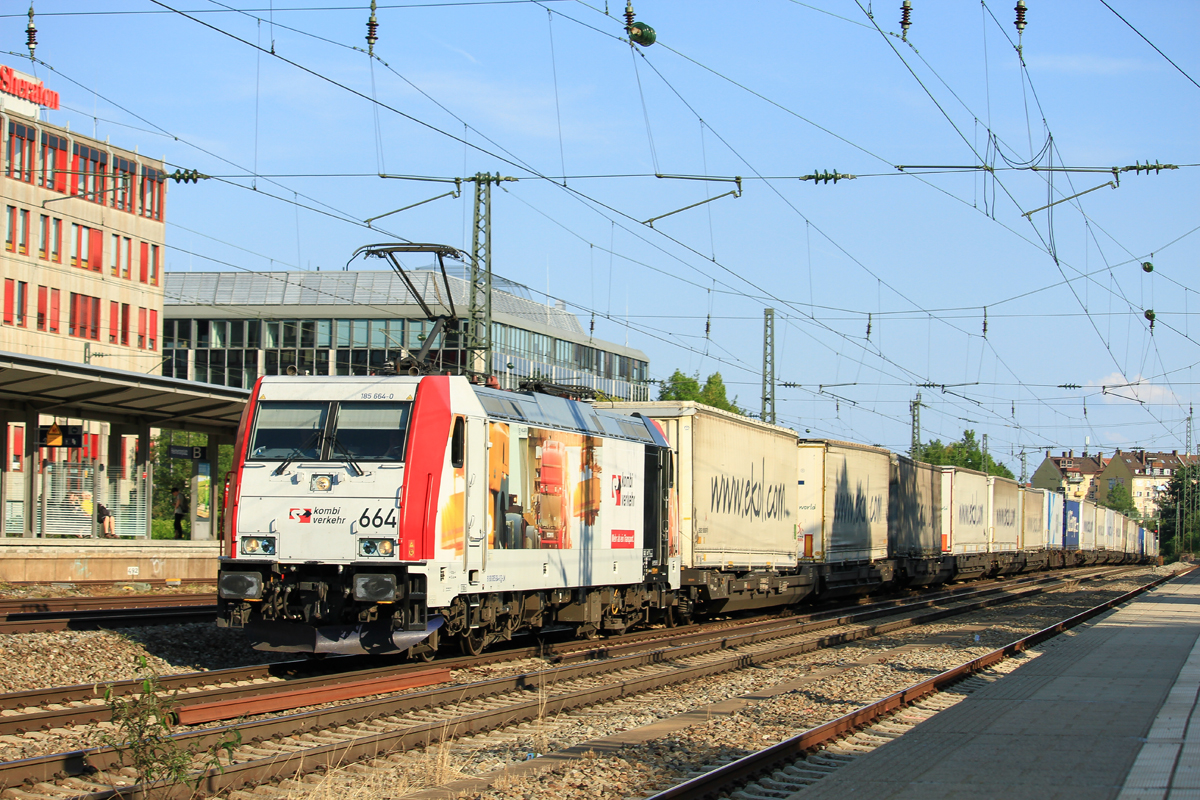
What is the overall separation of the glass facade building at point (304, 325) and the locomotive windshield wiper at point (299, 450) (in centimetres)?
5212

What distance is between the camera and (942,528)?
37.9 meters

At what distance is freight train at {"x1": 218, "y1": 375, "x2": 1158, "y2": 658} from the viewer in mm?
12711

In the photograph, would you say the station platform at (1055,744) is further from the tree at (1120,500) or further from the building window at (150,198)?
the tree at (1120,500)

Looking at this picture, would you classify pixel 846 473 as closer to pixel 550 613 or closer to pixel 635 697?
pixel 550 613

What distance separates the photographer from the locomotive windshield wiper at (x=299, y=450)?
1320 centimetres

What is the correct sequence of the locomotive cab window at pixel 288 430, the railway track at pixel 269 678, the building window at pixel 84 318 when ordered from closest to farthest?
1. the railway track at pixel 269 678
2. the locomotive cab window at pixel 288 430
3. the building window at pixel 84 318

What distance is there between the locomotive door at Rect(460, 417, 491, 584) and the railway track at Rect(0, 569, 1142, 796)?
4.45ft

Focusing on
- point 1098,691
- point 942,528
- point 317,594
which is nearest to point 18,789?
point 317,594

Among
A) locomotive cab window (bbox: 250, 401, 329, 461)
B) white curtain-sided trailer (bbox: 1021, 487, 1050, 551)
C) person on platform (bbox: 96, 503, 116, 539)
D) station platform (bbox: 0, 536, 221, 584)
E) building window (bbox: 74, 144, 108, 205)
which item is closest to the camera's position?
locomotive cab window (bbox: 250, 401, 329, 461)

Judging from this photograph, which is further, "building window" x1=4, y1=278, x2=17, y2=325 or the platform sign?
"building window" x1=4, y1=278, x2=17, y2=325

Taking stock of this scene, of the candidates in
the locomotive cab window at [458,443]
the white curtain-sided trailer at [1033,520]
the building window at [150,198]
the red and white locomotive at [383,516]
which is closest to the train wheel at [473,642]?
the red and white locomotive at [383,516]

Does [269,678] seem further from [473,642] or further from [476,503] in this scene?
[476,503]

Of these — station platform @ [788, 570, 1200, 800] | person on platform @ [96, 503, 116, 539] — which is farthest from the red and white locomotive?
person on platform @ [96, 503, 116, 539]

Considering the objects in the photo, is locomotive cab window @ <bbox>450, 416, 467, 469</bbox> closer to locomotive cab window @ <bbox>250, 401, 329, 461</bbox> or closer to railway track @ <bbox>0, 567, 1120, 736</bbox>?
locomotive cab window @ <bbox>250, 401, 329, 461</bbox>
